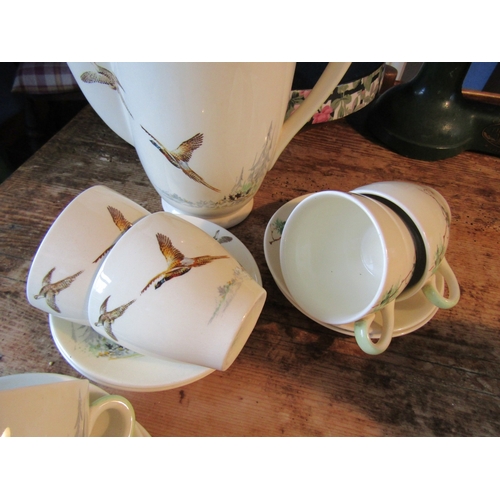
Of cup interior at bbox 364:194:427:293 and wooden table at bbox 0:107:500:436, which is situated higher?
cup interior at bbox 364:194:427:293

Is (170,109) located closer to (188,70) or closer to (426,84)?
(188,70)

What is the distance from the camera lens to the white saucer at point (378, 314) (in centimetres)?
31

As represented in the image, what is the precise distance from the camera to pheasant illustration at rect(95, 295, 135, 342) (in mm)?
250

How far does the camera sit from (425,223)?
280mm

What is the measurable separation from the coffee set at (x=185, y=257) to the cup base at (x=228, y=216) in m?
0.04

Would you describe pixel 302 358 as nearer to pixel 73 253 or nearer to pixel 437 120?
pixel 73 253

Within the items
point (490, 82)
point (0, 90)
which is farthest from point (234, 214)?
point (490, 82)

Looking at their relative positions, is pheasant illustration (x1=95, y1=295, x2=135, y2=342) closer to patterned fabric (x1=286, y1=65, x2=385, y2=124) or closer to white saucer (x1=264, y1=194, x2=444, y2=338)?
white saucer (x1=264, y1=194, x2=444, y2=338)

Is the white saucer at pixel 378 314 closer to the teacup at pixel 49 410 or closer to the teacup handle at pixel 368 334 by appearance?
the teacup handle at pixel 368 334

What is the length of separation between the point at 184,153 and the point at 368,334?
0.62ft

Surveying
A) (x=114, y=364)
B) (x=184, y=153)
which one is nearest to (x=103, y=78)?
(x=184, y=153)

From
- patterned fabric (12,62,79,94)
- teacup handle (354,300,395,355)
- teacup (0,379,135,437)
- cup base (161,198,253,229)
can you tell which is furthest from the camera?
patterned fabric (12,62,79,94)

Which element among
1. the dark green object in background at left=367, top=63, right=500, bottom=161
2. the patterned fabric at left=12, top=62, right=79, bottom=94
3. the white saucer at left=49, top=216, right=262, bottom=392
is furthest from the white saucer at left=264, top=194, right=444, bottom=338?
the patterned fabric at left=12, top=62, right=79, bottom=94

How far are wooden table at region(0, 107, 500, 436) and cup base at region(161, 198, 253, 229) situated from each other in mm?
11
